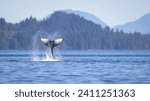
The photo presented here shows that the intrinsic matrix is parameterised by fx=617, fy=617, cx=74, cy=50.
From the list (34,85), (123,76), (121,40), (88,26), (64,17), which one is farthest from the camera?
(64,17)

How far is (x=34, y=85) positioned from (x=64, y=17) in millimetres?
60427

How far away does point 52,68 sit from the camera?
110 feet

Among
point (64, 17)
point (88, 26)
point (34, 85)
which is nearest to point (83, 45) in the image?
point (88, 26)

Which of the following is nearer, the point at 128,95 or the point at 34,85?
the point at 128,95

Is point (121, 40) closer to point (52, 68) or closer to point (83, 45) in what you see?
point (83, 45)

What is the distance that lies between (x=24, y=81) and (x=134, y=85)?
4.80m

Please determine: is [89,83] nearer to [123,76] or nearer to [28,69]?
[123,76]

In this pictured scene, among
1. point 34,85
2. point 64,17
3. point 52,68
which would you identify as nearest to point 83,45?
point 64,17

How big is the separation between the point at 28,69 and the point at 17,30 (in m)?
28.4

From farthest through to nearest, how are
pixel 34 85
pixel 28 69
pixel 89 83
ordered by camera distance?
pixel 28 69, pixel 89 83, pixel 34 85

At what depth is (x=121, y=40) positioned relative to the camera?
60281mm

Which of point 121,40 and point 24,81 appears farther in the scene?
point 121,40

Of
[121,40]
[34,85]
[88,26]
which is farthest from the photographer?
[88,26]

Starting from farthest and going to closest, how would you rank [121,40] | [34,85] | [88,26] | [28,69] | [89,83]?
[88,26]
[121,40]
[28,69]
[89,83]
[34,85]
